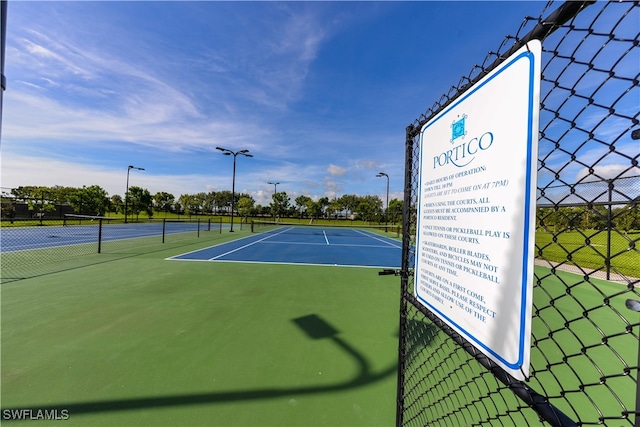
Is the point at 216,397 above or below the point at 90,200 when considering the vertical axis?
below

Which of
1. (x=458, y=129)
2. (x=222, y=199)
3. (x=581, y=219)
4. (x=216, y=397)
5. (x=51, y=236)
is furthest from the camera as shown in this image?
(x=222, y=199)

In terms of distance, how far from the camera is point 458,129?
1.52 meters

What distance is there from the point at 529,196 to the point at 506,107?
43cm

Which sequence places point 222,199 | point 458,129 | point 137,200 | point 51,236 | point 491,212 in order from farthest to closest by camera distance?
1. point 222,199
2. point 137,200
3. point 51,236
4. point 458,129
5. point 491,212

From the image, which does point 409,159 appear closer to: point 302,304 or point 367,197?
point 302,304

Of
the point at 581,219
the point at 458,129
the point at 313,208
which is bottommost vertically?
the point at 581,219

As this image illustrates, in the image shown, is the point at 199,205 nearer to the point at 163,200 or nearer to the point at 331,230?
the point at 163,200

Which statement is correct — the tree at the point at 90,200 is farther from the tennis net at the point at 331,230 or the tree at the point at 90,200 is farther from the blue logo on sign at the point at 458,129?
the blue logo on sign at the point at 458,129

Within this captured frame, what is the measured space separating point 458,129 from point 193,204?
262 feet

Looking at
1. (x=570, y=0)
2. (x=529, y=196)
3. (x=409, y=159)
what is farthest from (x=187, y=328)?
(x=570, y=0)

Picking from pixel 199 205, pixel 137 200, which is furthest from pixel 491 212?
pixel 199 205

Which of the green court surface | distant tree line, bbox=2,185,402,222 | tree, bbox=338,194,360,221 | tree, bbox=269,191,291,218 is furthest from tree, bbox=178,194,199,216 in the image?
the green court surface

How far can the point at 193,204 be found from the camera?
7288 centimetres

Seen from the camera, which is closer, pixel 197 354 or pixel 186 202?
pixel 197 354
